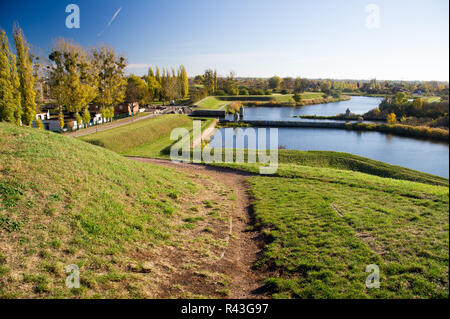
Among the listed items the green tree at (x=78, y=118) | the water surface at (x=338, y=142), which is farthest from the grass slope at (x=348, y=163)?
the green tree at (x=78, y=118)

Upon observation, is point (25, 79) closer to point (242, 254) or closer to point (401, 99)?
point (242, 254)

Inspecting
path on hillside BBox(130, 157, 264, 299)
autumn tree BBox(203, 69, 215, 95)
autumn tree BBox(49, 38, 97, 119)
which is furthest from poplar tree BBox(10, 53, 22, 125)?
autumn tree BBox(203, 69, 215, 95)

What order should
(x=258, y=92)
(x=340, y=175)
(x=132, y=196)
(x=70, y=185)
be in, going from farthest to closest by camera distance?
(x=258, y=92) < (x=340, y=175) < (x=132, y=196) < (x=70, y=185)

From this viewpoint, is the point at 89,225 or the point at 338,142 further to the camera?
the point at 338,142

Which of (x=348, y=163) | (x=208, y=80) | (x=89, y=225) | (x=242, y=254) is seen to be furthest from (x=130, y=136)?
(x=208, y=80)

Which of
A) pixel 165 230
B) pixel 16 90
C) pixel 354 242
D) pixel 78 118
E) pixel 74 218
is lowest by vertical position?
pixel 165 230

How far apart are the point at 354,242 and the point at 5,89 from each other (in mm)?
27912

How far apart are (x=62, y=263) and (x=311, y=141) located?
3681 cm

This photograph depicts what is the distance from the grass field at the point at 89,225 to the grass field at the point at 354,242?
185cm

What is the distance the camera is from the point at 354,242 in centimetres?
737

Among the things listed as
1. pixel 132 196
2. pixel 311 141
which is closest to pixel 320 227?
pixel 132 196

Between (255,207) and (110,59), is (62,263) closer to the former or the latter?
(255,207)

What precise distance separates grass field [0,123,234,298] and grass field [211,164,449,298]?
6.08ft

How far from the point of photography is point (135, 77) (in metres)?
61.0
